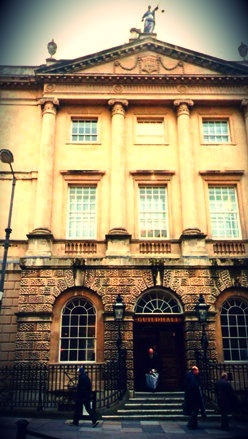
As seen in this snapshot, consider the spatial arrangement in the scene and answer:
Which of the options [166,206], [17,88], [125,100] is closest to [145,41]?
[125,100]

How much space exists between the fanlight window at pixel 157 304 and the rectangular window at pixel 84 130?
8507 millimetres

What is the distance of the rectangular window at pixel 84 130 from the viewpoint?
20500mm

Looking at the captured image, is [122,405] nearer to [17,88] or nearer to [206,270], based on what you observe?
[206,270]

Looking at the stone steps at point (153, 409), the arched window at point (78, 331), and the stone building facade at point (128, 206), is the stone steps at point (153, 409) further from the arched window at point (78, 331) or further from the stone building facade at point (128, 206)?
the arched window at point (78, 331)

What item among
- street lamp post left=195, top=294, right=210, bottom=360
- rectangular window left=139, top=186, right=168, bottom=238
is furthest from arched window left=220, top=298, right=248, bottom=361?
rectangular window left=139, top=186, right=168, bottom=238

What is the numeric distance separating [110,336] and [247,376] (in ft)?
18.4

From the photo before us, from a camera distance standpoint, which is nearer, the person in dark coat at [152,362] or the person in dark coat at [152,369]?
the person in dark coat at [152,369]

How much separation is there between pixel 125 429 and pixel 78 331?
581 cm

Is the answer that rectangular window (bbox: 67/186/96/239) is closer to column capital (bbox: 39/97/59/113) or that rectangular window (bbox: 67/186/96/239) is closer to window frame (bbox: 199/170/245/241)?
column capital (bbox: 39/97/59/113)

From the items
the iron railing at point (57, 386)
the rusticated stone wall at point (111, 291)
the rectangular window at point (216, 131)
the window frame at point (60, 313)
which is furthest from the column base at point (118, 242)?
the rectangular window at point (216, 131)

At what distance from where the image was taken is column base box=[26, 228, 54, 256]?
685 inches

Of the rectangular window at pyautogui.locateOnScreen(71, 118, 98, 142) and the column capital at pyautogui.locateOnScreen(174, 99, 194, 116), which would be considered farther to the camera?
the rectangular window at pyautogui.locateOnScreen(71, 118, 98, 142)

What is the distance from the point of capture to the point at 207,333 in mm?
16281

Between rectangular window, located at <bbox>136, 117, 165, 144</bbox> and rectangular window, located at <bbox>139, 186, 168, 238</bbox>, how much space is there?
2.67m
